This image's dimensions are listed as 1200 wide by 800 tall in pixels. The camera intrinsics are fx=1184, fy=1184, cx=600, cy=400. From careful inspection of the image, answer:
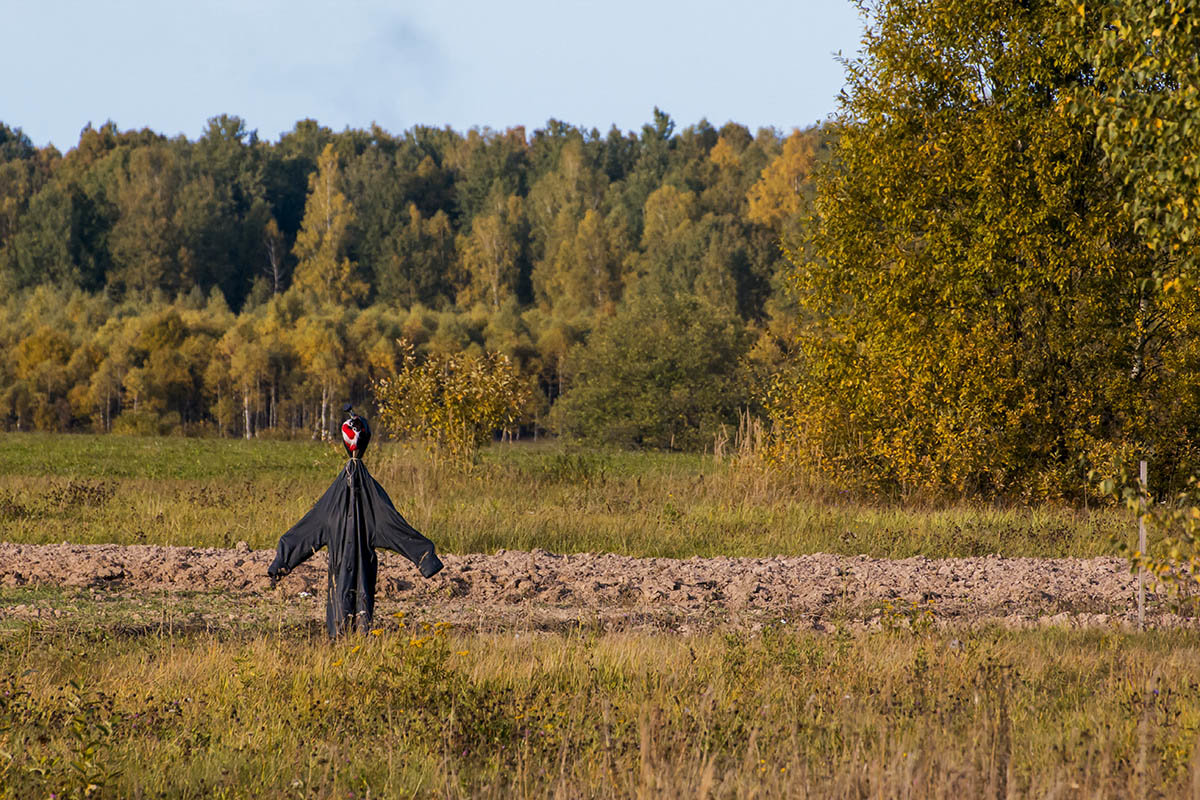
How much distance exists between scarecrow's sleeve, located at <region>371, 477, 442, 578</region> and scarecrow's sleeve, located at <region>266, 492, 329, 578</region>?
1.25 feet

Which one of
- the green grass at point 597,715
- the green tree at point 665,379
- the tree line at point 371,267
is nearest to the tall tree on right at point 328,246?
the tree line at point 371,267

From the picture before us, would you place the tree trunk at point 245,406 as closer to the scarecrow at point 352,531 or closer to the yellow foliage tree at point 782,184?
the yellow foliage tree at point 782,184

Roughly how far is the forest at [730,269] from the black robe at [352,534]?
195 inches

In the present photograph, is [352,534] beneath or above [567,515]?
above

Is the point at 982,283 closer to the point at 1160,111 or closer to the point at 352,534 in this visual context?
the point at 1160,111

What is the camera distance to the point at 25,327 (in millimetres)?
77750

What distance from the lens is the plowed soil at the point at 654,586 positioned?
10.0 m

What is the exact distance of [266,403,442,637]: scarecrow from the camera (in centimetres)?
804

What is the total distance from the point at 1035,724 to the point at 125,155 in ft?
378

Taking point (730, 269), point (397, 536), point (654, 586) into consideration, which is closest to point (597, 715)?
point (397, 536)

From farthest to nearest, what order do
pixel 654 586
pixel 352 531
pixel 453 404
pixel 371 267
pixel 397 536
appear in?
pixel 371 267 < pixel 453 404 < pixel 654 586 < pixel 352 531 < pixel 397 536

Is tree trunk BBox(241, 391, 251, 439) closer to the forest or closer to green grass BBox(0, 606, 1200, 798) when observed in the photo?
the forest

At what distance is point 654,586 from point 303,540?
4.17 m

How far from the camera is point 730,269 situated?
238 feet
